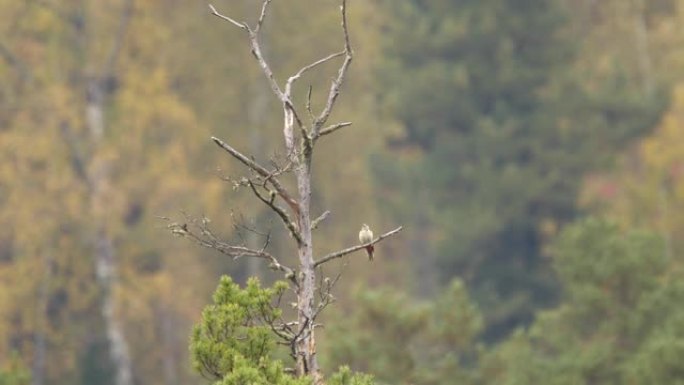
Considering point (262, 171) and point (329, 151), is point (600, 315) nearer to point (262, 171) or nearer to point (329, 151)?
point (262, 171)

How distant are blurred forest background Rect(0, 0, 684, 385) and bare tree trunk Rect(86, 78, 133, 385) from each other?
0.14 ft

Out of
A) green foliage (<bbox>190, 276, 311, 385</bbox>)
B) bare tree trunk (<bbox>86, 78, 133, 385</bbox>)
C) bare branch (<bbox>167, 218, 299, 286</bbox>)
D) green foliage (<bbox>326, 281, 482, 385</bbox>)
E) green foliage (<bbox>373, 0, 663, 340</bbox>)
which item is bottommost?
green foliage (<bbox>190, 276, 311, 385</bbox>)

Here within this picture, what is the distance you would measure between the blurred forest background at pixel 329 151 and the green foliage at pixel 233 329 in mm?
19789

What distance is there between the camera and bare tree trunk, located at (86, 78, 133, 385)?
3403cm

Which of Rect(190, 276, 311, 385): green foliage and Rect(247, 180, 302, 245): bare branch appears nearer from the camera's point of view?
Rect(247, 180, 302, 245): bare branch

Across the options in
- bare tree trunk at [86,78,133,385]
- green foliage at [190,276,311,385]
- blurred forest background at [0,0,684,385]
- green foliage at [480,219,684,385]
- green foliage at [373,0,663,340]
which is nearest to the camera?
green foliage at [190,276,311,385]

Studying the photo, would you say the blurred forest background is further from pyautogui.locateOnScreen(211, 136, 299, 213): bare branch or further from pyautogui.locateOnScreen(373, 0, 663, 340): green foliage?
pyautogui.locateOnScreen(211, 136, 299, 213): bare branch

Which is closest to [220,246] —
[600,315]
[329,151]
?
[600,315]

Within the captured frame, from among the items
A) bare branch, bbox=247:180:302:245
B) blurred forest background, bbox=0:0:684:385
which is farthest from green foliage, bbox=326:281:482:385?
bare branch, bbox=247:180:302:245

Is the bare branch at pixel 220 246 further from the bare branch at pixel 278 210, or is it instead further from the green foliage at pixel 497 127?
the green foliage at pixel 497 127

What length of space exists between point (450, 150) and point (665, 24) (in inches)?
289

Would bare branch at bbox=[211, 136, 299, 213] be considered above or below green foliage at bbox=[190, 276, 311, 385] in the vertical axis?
above

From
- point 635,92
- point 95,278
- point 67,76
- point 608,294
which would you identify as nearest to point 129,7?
point 67,76

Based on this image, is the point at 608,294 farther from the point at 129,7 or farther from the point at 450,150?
the point at 450,150
